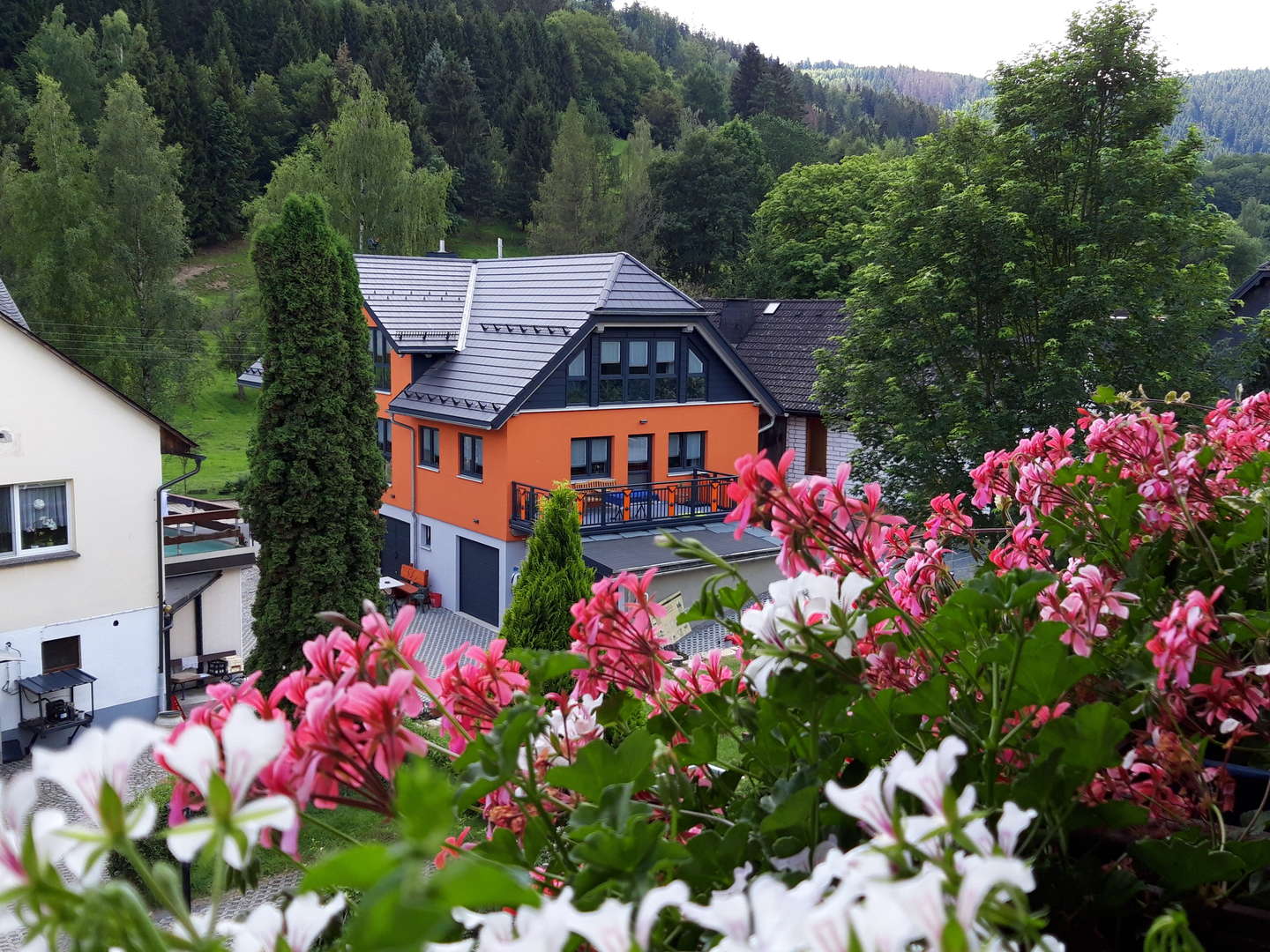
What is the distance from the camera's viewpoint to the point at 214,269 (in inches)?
1821

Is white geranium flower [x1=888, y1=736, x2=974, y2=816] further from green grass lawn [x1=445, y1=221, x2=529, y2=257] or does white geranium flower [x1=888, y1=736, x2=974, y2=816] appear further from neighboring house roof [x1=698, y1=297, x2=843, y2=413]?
green grass lawn [x1=445, y1=221, x2=529, y2=257]

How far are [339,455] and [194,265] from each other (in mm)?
39491

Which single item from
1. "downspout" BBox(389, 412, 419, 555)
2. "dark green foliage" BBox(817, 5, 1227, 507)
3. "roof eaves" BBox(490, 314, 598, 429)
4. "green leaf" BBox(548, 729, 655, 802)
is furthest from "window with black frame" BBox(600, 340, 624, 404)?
"green leaf" BBox(548, 729, 655, 802)

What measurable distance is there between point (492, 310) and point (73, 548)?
8.94 metres

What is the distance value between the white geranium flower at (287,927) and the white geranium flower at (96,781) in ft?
0.36

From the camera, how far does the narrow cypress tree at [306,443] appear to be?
1125 centimetres

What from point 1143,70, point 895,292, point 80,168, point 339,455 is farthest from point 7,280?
point 1143,70

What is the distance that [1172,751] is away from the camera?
118cm

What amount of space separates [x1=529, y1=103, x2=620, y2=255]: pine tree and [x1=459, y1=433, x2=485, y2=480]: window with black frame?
2621 centimetres

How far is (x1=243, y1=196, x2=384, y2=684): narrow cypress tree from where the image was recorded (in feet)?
36.9

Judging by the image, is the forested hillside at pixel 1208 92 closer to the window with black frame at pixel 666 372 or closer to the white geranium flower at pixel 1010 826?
the window with black frame at pixel 666 372

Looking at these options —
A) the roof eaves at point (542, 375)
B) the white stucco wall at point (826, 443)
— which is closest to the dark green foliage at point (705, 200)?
the white stucco wall at point (826, 443)

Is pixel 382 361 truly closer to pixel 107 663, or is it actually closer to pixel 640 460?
pixel 640 460

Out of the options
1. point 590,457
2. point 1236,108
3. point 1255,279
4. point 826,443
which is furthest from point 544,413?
point 1236,108
